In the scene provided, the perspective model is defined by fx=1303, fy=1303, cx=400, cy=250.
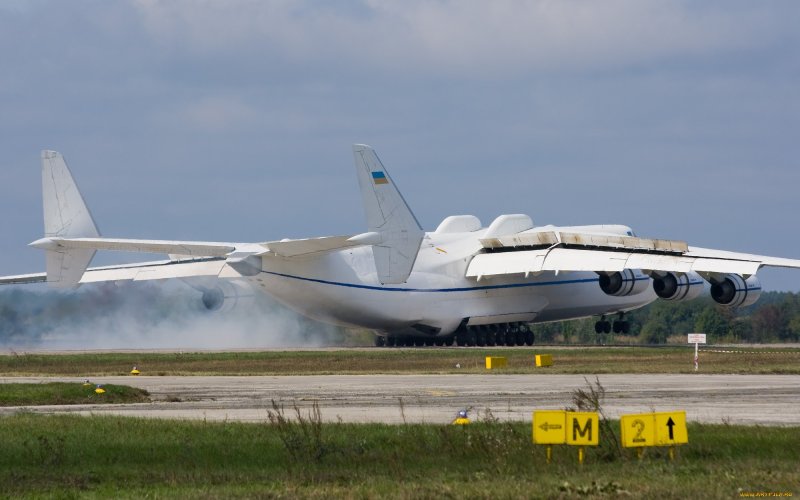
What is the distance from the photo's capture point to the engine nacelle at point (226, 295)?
58.3 metres

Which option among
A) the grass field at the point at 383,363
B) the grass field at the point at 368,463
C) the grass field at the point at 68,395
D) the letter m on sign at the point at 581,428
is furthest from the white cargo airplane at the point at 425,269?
the letter m on sign at the point at 581,428

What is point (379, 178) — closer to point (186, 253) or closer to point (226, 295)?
point (186, 253)

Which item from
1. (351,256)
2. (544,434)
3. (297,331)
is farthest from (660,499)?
(297,331)

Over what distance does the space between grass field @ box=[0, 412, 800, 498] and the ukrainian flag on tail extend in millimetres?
26786

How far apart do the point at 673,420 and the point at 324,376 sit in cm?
2025

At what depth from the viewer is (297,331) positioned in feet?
198

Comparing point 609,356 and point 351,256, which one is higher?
point 351,256

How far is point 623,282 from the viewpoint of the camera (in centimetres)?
5559

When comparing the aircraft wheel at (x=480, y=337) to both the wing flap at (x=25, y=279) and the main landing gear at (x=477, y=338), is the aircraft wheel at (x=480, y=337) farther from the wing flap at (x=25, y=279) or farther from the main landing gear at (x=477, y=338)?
the wing flap at (x=25, y=279)

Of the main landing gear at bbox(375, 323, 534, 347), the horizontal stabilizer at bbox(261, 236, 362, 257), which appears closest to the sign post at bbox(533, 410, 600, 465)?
the horizontal stabilizer at bbox(261, 236, 362, 257)

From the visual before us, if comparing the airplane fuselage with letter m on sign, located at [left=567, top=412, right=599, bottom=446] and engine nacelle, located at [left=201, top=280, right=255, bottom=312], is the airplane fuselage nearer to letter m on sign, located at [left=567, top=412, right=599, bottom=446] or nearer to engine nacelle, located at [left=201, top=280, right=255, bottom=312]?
engine nacelle, located at [left=201, top=280, right=255, bottom=312]

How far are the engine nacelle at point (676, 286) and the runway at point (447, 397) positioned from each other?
22.5 metres

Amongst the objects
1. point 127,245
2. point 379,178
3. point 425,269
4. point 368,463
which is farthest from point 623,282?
point 368,463

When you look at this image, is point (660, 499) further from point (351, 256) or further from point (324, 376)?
point (351, 256)
